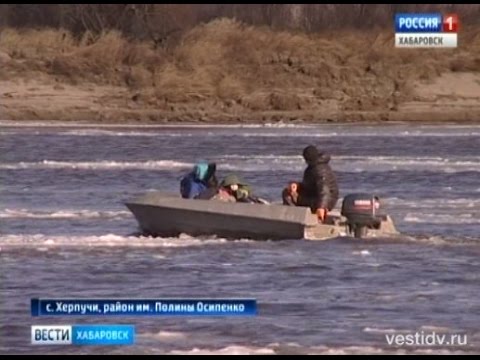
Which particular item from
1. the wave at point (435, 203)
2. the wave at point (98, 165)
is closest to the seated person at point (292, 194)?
the wave at point (435, 203)

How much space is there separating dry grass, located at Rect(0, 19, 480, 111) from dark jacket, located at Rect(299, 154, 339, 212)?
3313 cm

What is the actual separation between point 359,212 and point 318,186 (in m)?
0.55

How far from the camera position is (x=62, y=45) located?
5425 cm

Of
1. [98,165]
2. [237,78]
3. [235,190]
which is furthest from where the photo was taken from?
[237,78]

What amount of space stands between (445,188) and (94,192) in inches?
219

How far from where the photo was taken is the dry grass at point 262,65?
5406 centimetres

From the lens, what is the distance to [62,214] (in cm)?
2333

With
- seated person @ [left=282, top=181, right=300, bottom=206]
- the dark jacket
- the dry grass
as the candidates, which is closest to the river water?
the dark jacket
